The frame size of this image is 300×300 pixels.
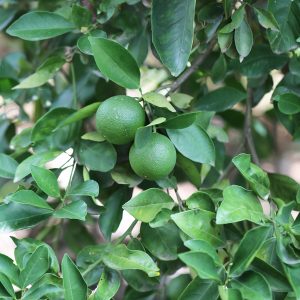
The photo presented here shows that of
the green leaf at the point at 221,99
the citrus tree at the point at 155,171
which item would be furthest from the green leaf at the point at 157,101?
the green leaf at the point at 221,99

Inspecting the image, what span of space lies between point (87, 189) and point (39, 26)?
272 mm

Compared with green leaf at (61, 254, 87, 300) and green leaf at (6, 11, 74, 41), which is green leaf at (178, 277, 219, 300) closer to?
green leaf at (61, 254, 87, 300)

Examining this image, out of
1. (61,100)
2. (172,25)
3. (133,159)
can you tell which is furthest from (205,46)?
(61,100)

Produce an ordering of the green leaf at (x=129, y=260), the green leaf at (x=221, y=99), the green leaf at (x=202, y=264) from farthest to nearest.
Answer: the green leaf at (x=221, y=99) < the green leaf at (x=129, y=260) < the green leaf at (x=202, y=264)

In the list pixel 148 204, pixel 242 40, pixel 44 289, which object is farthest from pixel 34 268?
pixel 242 40

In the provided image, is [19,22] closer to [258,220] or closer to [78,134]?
[78,134]

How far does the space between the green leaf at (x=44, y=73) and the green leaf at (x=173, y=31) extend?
21cm

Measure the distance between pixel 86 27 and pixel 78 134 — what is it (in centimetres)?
16

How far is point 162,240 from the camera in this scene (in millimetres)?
822

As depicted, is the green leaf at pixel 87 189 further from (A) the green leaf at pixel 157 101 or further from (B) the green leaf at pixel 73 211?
(A) the green leaf at pixel 157 101

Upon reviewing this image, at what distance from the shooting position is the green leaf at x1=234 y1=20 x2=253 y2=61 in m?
0.79

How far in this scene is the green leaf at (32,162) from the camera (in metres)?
0.84

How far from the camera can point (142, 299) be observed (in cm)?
98

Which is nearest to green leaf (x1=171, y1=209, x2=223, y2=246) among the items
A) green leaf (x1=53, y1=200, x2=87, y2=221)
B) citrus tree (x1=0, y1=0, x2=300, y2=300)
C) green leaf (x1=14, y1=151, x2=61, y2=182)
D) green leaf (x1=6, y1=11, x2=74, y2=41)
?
citrus tree (x1=0, y1=0, x2=300, y2=300)
